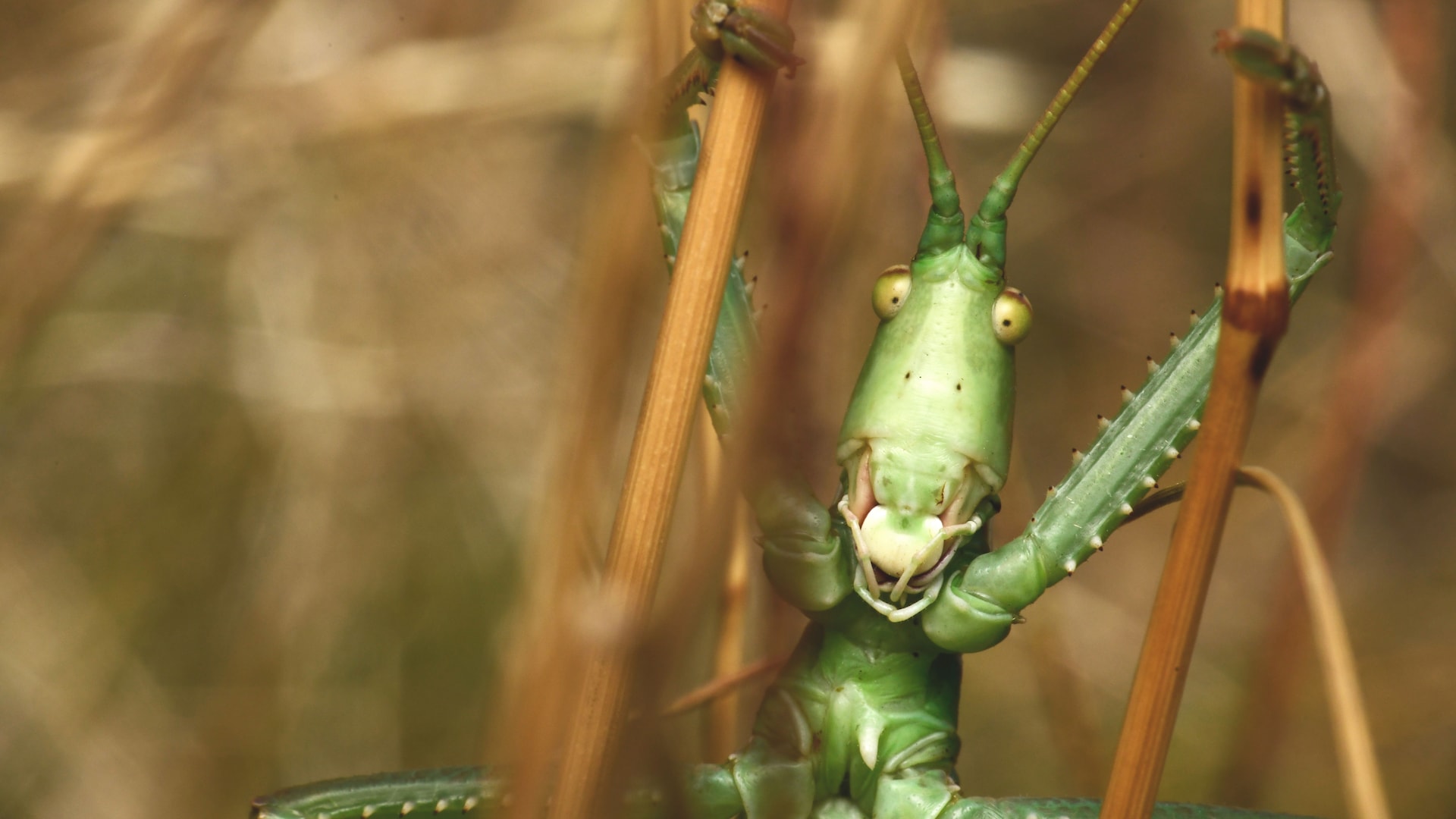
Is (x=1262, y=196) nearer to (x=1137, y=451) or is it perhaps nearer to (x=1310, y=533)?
(x=1310, y=533)

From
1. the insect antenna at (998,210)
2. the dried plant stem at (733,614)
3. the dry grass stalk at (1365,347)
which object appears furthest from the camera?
the dry grass stalk at (1365,347)

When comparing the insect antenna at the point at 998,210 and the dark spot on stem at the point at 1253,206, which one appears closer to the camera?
the dark spot on stem at the point at 1253,206

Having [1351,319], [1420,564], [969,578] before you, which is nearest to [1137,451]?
[969,578]

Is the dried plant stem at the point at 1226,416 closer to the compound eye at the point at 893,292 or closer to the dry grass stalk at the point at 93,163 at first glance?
the compound eye at the point at 893,292

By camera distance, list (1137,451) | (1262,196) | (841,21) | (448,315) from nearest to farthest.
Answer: (1262,196) → (841,21) → (1137,451) → (448,315)

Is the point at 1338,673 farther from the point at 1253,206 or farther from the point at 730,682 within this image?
the point at 730,682

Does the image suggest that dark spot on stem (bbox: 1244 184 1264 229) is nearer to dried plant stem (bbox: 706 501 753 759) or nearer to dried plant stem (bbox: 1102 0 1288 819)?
dried plant stem (bbox: 1102 0 1288 819)

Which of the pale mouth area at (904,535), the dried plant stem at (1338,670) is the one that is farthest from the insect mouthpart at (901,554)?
the dried plant stem at (1338,670)
